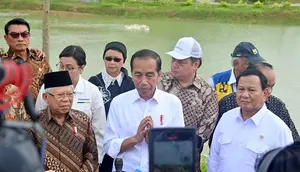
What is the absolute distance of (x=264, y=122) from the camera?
269cm

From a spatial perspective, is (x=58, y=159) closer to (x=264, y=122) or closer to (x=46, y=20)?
(x=264, y=122)

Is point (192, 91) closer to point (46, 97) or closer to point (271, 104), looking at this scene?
point (271, 104)

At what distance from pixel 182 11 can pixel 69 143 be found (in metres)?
21.4

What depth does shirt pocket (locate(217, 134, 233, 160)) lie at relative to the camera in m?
2.73

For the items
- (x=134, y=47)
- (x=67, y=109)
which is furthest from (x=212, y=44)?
(x=67, y=109)

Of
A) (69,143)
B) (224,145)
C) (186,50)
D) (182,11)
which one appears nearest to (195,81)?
(186,50)

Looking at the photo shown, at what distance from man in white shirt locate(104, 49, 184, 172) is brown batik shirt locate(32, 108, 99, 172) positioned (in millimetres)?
125

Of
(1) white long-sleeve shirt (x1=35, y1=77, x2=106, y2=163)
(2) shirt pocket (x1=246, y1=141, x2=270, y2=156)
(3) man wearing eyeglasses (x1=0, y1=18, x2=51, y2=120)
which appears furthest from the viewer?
(3) man wearing eyeglasses (x1=0, y1=18, x2=51, y2=120)

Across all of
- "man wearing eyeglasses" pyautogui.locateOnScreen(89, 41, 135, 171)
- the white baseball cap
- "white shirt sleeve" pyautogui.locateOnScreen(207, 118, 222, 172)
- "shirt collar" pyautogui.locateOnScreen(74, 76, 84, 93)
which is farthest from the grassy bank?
"white shirt sleeve" pyautogui.locateOnScreen(207, 118, 222, 172)

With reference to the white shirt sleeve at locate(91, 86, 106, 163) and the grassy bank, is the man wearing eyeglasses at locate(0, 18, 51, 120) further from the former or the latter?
the grassy bank

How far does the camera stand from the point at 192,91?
3.29 metres

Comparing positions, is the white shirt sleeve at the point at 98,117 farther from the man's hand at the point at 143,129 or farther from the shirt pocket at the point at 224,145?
the shirt pocket at the point at 224,145

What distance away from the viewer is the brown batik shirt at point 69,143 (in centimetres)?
268

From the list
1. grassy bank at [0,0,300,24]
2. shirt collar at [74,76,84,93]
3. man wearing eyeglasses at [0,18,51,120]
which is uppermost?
grassy bank at [0,0,300,24]
